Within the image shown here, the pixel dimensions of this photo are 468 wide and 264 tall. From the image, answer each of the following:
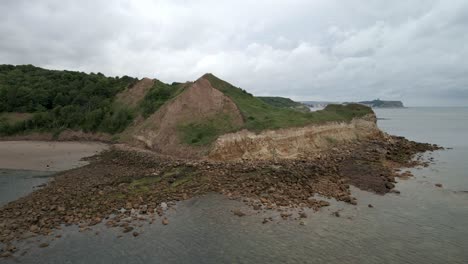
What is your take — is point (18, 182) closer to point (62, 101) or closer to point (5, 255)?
point (5, 255)

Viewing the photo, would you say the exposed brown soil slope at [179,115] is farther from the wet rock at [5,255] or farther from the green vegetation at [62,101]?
the wet rock at [5,255]

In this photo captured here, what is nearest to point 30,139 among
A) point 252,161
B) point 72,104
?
point 72,104

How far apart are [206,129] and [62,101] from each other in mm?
35077

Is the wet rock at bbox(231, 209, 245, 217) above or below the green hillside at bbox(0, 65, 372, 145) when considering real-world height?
below

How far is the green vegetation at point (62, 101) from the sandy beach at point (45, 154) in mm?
4181

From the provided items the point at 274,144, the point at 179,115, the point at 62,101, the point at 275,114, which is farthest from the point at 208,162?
the point at 62,101

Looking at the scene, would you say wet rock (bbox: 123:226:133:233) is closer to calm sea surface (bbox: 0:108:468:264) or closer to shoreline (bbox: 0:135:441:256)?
shoreline (bbox: 0:135:441:256)

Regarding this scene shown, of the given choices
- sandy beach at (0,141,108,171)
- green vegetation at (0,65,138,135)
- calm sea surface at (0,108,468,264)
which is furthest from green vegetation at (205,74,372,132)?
sandy beach at (0,141,108,171)

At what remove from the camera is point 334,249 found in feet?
43.4

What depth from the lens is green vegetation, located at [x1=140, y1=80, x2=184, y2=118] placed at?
145 ft

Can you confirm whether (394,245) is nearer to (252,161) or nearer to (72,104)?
(252,161)

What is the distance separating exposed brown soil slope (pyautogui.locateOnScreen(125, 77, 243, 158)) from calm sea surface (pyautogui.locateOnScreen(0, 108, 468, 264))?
16.5m

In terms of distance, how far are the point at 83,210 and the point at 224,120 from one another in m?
19.6

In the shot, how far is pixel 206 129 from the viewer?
3400 cm
